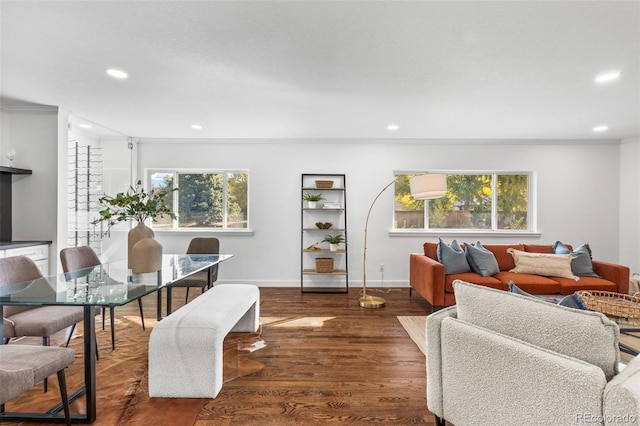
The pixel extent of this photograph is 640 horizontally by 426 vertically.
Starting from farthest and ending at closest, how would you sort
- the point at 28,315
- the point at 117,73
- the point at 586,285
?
the point at 586,285 → the point at 117,73 → the point at 28,315

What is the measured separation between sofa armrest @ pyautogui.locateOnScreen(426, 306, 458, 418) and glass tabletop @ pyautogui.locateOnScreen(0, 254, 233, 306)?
5.31 feet

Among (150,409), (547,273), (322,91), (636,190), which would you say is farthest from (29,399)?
(636,190)

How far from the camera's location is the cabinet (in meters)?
4.99

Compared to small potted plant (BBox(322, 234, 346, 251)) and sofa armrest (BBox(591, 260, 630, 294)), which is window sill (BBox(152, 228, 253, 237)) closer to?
small potted plant (BBox(322, 234, 346, 251))

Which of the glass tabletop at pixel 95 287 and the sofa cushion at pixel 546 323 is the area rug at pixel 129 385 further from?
the sofa cushion at pixel 546 323

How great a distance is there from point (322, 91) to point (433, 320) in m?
2.30

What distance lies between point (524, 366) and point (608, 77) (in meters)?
2.83

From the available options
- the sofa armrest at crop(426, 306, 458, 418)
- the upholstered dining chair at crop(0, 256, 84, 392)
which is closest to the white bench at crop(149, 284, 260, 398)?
the upholstered dining chair at crop(0, 256, 84, 392)

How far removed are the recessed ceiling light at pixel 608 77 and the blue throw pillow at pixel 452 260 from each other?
7.02 ft

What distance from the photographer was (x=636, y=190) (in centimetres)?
491

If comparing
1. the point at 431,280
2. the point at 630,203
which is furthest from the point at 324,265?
the point at 630,203

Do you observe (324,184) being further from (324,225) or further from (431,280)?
(431,280)

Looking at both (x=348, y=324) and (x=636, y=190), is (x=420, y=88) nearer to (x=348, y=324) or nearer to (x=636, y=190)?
(x=348, y=324)

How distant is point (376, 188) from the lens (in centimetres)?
514
